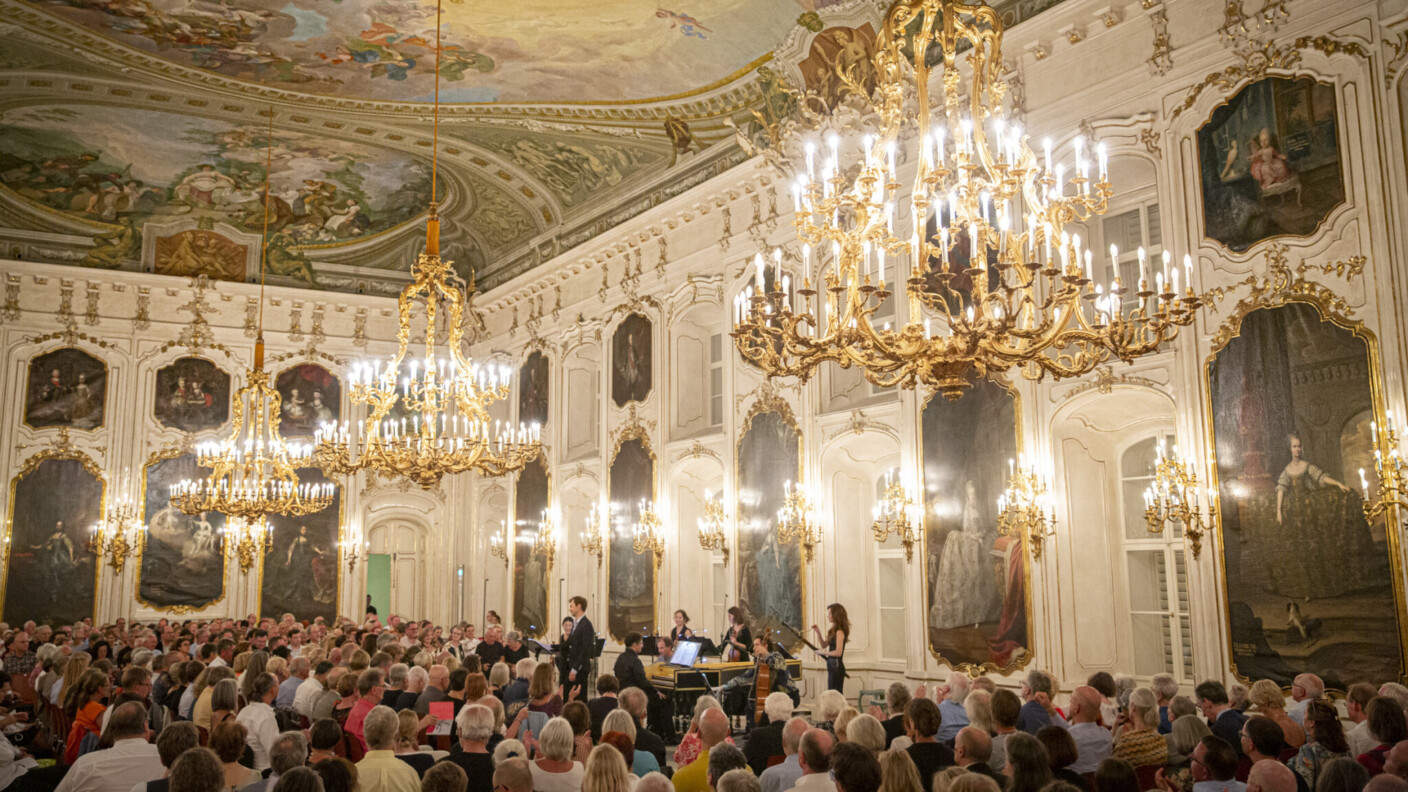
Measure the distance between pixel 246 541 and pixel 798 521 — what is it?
1266 cm

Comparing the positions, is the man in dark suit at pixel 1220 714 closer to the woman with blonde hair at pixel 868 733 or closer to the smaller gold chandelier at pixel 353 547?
the woman with blonde hair at pixel 868 733

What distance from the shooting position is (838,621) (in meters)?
11.2

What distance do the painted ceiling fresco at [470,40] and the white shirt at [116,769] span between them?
37.1 ft

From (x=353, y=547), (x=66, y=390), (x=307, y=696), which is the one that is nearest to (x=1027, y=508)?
(x=307, y=696)

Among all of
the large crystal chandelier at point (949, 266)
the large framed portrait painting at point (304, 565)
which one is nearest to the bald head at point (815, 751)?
the large crystal chandelier at point (949, 266)

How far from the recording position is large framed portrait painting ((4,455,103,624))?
20.4 metres

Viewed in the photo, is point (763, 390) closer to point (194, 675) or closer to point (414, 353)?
point (194, 675)

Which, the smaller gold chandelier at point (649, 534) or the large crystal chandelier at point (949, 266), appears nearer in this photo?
the large crystal chandelier at point (949, 266)

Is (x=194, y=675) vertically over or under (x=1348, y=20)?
under

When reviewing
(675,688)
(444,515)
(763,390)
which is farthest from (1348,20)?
(444,515)

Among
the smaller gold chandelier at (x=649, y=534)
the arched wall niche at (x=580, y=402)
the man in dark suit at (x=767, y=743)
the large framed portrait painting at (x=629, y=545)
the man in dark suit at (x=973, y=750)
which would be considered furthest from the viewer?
the arched wall niche at (x=580, y=402)

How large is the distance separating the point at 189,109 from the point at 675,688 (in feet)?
45.3

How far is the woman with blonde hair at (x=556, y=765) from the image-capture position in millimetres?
5457

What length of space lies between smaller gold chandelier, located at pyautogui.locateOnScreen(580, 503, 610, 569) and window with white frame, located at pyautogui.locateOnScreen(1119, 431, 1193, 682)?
9598 millimetres
